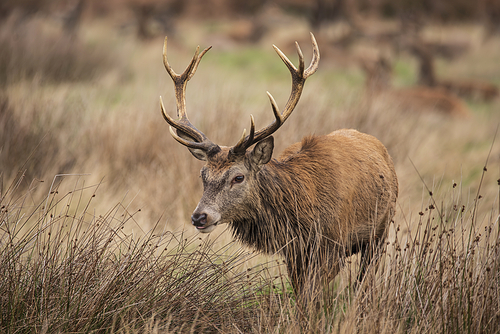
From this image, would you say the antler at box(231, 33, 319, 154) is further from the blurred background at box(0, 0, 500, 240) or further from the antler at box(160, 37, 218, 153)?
the blurred background at box(0, 0, 500, 240)

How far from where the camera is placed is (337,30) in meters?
25.1

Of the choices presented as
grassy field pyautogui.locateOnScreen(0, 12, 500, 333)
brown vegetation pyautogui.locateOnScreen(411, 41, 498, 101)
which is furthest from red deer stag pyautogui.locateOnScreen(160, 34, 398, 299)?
brown vegetation pyautogui.locateOnScreen(411, 41, 498, 101)

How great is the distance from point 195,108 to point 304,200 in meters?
3.59

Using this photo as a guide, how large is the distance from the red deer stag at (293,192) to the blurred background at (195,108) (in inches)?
16.4

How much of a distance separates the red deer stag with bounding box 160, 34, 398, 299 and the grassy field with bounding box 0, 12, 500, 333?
21cm

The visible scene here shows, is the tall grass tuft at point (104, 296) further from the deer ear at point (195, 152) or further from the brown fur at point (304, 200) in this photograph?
the deer ear at point (195, 152)

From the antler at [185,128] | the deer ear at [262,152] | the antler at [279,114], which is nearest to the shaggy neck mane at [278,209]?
the deer ear at [262,152]

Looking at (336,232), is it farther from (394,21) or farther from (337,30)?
(394,21)

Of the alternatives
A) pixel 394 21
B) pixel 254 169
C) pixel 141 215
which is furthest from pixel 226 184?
pixel 394 21

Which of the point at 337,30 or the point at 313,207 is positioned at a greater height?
the point at 337,30

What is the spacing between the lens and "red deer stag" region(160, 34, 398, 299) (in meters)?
3.42

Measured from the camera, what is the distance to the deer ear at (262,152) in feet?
11.2

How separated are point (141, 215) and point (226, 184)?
1.82 m

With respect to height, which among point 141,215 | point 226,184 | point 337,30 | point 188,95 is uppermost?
point 337,30
